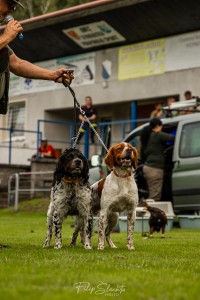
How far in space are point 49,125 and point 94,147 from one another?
2.85 m

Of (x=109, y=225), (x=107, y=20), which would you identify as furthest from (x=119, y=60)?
(x=109, y=225)

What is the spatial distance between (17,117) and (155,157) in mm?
18266

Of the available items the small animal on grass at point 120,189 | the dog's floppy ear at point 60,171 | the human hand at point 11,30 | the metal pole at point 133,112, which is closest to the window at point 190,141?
the small animal on grass at point 120,189

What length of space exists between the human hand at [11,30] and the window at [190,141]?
7.68 m

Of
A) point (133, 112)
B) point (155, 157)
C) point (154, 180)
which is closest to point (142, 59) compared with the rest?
point (133, 112)

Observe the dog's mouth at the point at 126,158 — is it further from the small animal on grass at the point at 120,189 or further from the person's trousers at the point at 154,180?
the person's trousers at the point at 154,180

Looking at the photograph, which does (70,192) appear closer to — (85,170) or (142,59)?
(85,170)

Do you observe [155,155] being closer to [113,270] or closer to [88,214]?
[88,214]

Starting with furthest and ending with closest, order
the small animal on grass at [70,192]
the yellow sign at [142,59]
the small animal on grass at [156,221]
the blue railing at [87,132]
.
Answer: the blue railing at [87,132] < the yellow sign at [142,59] < the small animal on grass at [156,221] < the small animal on grass at [70,192]

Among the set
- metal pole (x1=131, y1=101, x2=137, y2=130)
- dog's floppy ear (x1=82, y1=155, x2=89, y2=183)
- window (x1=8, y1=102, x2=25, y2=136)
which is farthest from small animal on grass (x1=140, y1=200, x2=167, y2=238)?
window (x1=8, y1=102, x2=25, y2=136)

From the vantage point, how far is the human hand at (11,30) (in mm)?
7852

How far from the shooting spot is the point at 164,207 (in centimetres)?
1452

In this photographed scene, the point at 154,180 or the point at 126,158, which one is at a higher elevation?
the point at 126,158

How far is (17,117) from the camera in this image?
3291 centimetres
